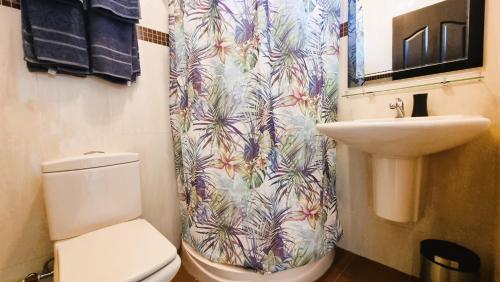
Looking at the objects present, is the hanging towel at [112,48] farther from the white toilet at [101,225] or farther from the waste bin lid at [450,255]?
the waste bin lid at [450,255]

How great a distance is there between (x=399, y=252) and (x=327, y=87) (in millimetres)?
959

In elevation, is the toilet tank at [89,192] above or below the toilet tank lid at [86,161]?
below

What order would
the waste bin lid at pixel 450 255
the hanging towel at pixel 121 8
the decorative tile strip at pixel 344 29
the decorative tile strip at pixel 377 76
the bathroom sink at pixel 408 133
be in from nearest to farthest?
the bathroom sink at pixel 408 133
the waste bin lid at pixel 450 255
the hanging towel at pixel 121 8
the decorative tile strip at pixel 377 76
the decorative tile strip at pixel 344 29

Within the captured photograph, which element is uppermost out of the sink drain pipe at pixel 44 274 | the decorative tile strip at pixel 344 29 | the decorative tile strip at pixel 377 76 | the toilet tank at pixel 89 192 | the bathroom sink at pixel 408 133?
the decorative tile strip at pixel 344 29

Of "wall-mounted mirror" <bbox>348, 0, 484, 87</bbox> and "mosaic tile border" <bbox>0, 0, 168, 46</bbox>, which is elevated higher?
"mosaic tile border" <bbox>0, 0, 168, 46</bbox>

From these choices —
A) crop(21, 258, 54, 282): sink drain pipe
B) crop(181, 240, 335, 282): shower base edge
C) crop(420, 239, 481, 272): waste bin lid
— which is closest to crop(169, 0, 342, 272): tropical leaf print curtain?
crop(181, 240, 335, 282): shower base edge

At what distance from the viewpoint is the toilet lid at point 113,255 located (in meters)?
0.70

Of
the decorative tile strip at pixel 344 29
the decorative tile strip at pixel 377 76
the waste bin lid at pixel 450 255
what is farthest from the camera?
the decorative tile strip at pixel 344 29

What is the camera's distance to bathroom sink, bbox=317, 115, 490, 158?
27.3 inches

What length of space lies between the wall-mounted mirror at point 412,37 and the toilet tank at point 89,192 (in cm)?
132

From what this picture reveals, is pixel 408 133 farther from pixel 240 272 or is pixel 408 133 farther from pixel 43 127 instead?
pixel 43 127

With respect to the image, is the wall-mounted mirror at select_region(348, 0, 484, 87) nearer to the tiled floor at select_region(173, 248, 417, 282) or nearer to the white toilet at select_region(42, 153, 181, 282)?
the tiled floor at select_region(173, 248, 417, 282)

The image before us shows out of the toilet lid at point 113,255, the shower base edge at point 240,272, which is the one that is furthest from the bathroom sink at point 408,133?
the toilet lid at point 113,255

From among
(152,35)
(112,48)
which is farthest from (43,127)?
(152,35)
